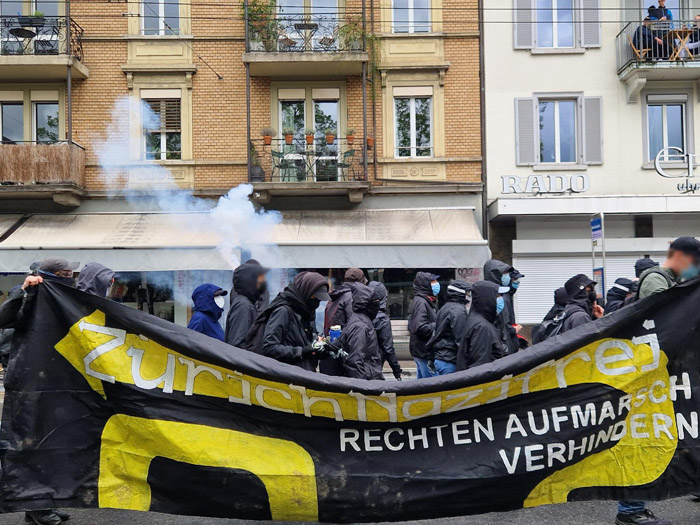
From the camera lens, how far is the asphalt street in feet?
16.9

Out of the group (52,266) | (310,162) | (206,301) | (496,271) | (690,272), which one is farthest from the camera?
(310,162)

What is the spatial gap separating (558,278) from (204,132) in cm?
957

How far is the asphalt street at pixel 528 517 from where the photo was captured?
5.14m

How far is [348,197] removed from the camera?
17188 millimetres

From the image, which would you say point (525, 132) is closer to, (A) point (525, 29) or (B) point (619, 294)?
(A) point (525, 29)

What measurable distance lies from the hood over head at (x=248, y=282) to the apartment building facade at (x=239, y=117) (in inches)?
397

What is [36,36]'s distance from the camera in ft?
56.1

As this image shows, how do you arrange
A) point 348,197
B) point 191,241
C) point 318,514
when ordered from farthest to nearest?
point 348,197 < point 191,241 < point 318,514

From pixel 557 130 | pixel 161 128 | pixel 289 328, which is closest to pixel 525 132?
pixel 557 130

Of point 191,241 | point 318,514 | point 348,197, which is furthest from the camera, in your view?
point 348,197

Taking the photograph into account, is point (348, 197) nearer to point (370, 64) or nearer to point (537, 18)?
point (370, 64)

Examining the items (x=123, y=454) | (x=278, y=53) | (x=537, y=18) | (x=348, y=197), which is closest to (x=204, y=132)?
(x=278, y=53)

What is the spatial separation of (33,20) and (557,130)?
13188 mm

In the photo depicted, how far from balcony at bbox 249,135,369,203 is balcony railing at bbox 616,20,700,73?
703cm
